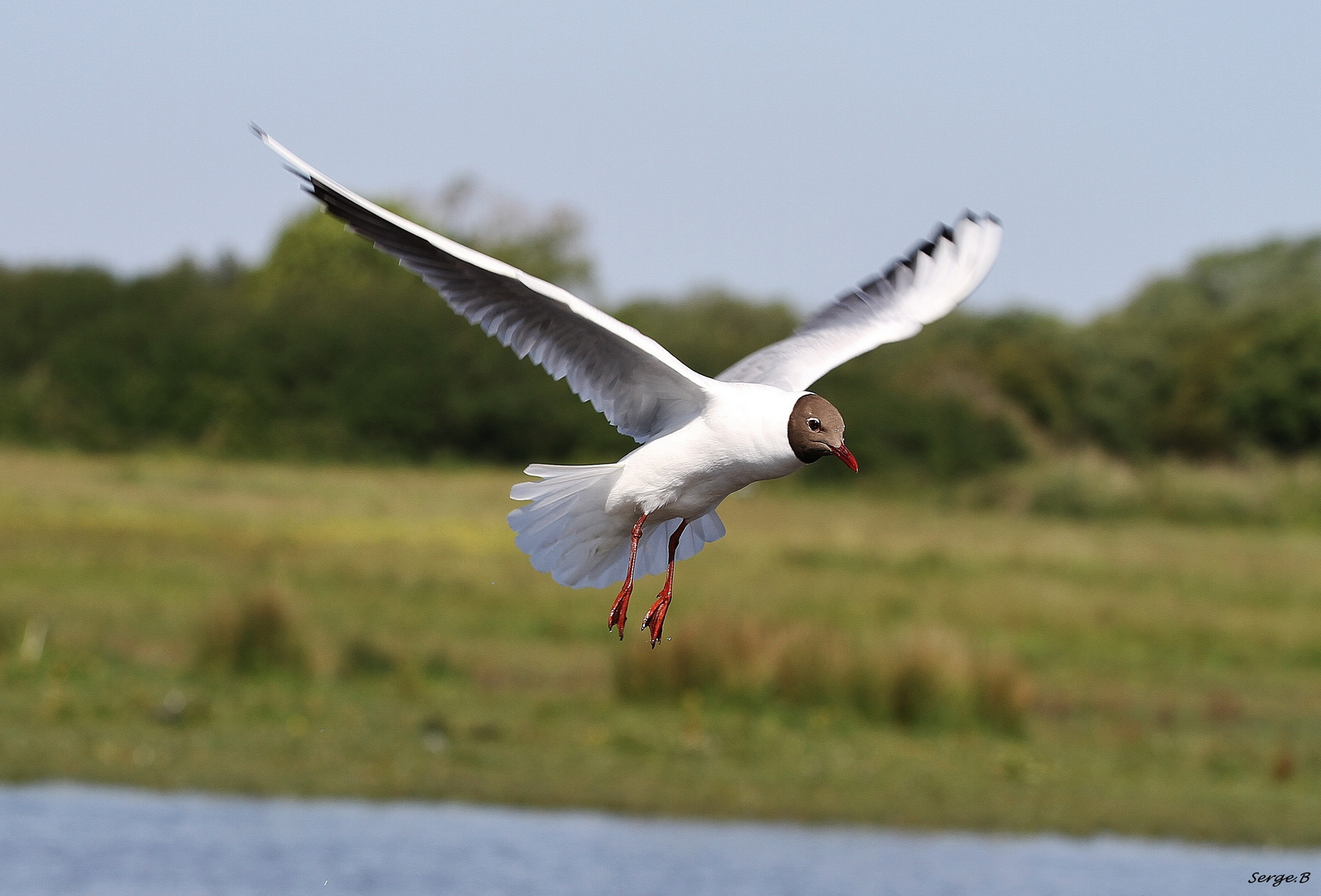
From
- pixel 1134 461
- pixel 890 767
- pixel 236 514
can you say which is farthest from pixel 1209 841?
pixel 1134 461

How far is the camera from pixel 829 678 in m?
16.0

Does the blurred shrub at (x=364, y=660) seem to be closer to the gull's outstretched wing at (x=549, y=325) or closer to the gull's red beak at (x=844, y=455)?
the gull's outstretched wing at (x=549, y=325)

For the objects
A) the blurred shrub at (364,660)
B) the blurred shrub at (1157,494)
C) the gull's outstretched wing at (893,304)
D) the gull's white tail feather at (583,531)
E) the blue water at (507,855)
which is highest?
the blurred shrub at (1157,494)

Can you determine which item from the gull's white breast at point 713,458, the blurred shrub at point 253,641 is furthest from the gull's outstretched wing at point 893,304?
the blurred shrub at point 253,641

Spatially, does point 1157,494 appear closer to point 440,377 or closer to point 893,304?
point 440,377

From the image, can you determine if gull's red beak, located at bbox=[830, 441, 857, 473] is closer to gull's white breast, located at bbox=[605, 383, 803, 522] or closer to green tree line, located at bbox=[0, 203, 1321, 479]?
gull's white breast, located at bbox=[605, 383, 803, 522]

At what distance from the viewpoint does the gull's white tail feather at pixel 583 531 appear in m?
6.40

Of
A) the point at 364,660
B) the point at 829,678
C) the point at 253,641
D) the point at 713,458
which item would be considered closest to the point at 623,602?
the point at 713,458

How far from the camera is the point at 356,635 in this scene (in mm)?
17203

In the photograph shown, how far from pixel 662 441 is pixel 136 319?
3697 centimetres

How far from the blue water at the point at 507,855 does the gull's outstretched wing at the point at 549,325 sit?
218 inches

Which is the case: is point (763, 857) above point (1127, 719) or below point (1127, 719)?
below

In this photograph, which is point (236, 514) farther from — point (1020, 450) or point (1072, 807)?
point (1020, 450)

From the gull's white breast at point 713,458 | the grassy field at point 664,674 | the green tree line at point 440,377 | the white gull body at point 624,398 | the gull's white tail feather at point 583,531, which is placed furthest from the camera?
the green tree line at point 440,377
